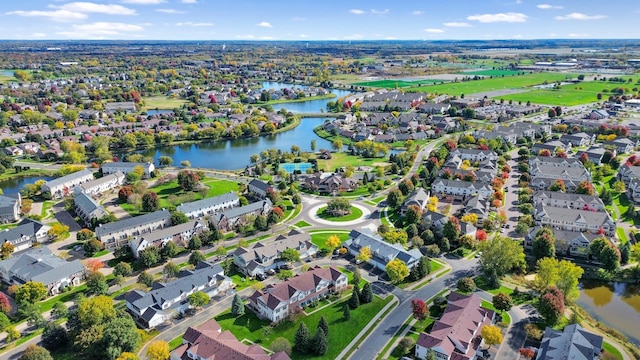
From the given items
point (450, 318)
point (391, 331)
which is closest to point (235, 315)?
point (391, 331)

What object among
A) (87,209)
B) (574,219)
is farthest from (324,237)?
(87,209)

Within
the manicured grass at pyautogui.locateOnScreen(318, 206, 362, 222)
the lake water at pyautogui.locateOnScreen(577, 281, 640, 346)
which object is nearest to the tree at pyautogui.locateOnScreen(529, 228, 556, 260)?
the lake water at pyautogui.locateOnScreen(577, 281, 640, 346)

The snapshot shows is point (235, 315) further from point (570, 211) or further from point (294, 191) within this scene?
point (570, 211)

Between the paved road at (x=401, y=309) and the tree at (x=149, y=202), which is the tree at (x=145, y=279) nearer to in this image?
the tree at (x=149, y=202)

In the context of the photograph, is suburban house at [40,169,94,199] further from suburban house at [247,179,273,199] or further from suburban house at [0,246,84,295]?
suburban house at [247,179,273,199]

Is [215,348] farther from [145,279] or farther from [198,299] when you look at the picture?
[145,279]
